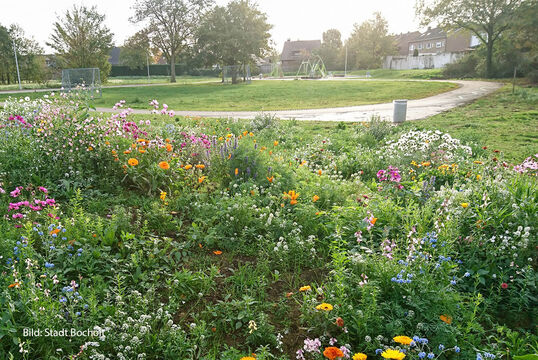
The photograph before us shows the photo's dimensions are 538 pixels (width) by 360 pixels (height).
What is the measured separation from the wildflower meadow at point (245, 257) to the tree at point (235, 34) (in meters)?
36.8

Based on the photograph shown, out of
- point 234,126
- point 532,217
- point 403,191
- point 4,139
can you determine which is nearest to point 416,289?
point 532,217

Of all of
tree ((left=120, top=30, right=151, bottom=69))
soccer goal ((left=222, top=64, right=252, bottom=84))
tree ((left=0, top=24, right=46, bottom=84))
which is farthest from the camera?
tree ((left=120, top=30, right=151, bottom=69))

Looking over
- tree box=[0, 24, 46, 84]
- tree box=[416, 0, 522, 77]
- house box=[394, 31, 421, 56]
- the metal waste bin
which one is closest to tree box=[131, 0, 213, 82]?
tree box=[0, 24, 46, 84]

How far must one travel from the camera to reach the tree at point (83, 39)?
92.5 ft

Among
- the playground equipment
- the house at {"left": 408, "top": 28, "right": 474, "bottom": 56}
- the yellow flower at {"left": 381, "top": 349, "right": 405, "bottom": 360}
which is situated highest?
the house at {"left": 408, "top": 28, "right": 474, "bottom": 56}

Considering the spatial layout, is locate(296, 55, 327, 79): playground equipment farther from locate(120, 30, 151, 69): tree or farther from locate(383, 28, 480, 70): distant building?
locate(120, 30, 151, 69): tree

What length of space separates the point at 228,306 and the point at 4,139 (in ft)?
15.1

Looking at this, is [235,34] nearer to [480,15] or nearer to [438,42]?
[480,15]

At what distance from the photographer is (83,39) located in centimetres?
2842

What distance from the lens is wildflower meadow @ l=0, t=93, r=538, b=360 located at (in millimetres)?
2428

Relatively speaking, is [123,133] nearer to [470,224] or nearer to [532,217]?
[470,224]

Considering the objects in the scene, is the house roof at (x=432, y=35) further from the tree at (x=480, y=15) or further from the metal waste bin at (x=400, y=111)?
the metal waste bin at (x=400, y=111)

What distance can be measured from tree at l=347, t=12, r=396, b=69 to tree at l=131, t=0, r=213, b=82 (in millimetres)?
30399

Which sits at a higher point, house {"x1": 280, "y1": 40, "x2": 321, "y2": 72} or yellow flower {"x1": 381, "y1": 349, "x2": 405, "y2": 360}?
house {"x1": 280, "y1": 40, "x2": 321, "y2": 72}
